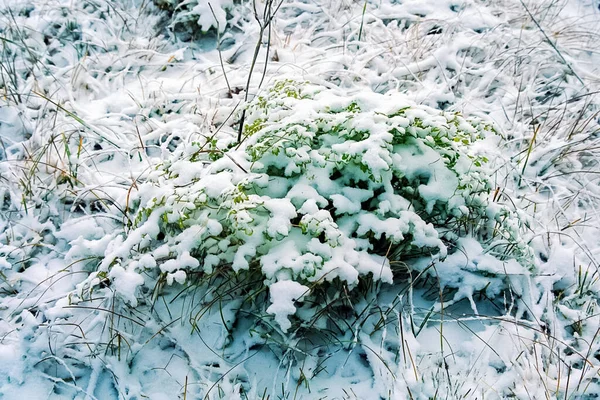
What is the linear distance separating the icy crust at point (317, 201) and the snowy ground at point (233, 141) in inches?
4.9

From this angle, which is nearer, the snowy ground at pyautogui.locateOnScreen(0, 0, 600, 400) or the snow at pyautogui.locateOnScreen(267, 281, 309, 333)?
the snow at pyautogui.locateOnScreen(267, 281, 309, 333)

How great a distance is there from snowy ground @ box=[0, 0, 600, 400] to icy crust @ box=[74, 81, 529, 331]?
0.13 m

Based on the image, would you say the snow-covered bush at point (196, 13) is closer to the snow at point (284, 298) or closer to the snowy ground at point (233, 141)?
the snowy ground at point (233, 141)

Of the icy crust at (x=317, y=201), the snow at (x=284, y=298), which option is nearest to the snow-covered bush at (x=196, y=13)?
the icy crust at (x=317, y=201)

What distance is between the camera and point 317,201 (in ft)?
6.47

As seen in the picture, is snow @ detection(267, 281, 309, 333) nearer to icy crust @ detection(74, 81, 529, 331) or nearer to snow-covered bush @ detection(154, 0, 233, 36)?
icy crust @ detection(74, 81, 529, 331)

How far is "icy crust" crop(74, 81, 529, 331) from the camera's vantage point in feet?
6.13

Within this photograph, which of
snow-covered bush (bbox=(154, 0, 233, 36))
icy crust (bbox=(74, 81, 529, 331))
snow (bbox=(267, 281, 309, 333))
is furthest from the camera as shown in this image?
snow-covered bush (bbox=(154, 0, 233, 36))

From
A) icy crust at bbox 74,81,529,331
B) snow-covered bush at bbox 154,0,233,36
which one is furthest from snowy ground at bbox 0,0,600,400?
icy crust at bbox 74,81,529,331

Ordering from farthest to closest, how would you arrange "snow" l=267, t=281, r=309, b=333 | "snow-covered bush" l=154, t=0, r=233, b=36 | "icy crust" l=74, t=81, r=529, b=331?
1. "snow-covered bush" l=154, t=0, r=233, b=36
2. "icy crust" l=74, t=81, r=529, b=331
3. "snow" l=267, t=281, r=309, b=333

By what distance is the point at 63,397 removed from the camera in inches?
74.0

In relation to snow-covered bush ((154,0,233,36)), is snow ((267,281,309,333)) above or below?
below

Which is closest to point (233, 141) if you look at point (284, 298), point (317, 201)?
point (317, 201)

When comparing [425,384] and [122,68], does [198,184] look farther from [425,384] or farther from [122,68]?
[122,68]
